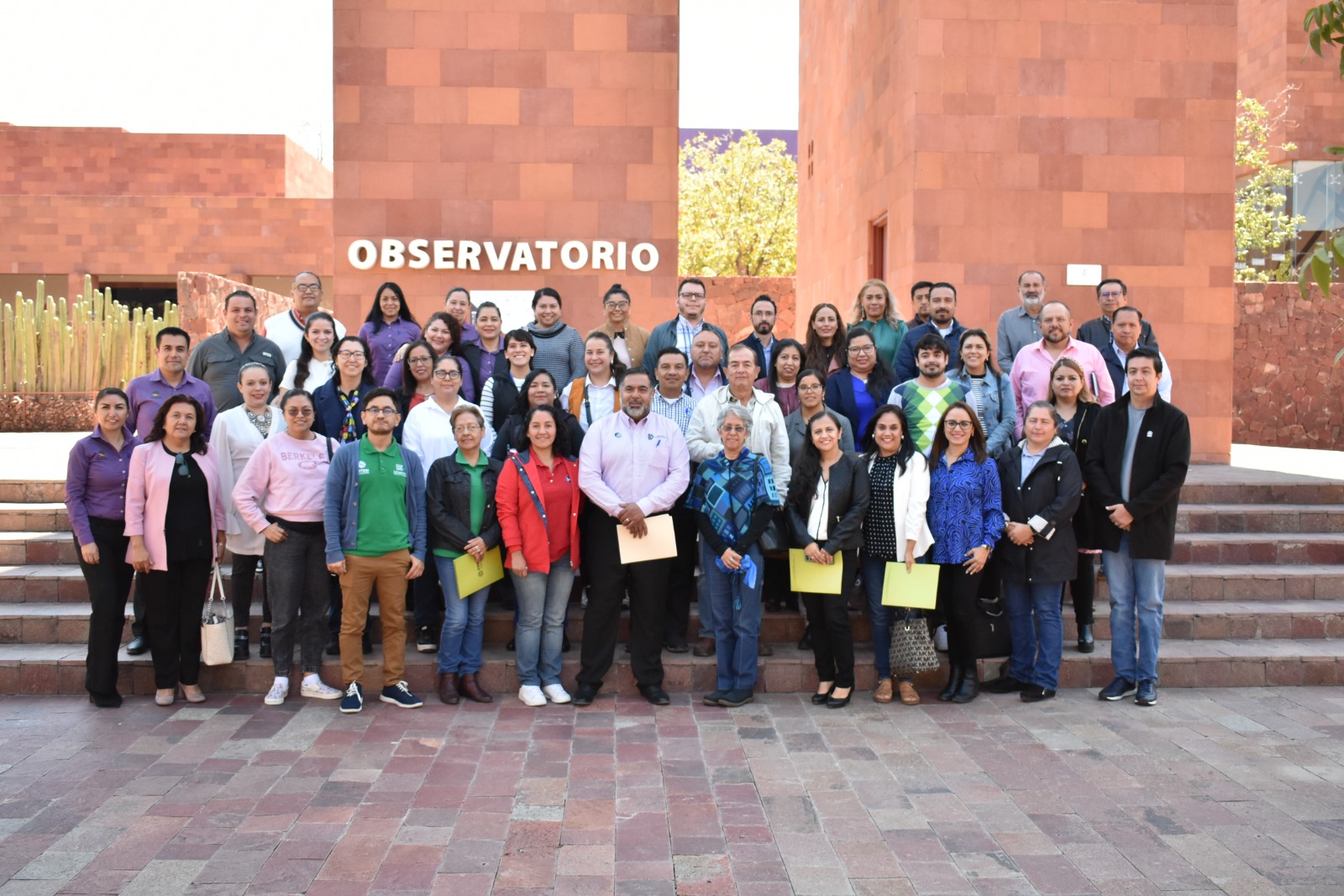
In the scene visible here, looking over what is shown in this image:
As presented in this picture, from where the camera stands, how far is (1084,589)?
7.00 meters

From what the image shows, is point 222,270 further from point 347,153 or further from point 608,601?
point 608,601

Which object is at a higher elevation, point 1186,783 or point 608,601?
point 608,601

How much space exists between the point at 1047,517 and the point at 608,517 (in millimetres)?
2548

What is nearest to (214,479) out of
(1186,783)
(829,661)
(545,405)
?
(545,405)

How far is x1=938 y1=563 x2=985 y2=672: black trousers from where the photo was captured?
6.40 m

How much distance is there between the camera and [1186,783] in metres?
5.16

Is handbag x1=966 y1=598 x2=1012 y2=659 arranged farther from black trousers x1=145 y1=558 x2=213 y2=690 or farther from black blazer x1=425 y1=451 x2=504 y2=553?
black trousers x1=145 y1=558 x2=213 y2=690

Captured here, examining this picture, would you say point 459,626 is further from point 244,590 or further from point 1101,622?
point 1101,622

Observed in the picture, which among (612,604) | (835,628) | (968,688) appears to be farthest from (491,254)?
(968,688)

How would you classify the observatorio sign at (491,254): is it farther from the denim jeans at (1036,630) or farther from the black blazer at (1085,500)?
the denim jeans at (1036,630)

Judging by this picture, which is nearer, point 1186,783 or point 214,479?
point 1186,783

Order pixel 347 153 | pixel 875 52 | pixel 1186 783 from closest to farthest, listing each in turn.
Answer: pixel 1186 783
pixel 347 153
pixel 875 52

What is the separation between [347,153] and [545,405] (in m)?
6.01

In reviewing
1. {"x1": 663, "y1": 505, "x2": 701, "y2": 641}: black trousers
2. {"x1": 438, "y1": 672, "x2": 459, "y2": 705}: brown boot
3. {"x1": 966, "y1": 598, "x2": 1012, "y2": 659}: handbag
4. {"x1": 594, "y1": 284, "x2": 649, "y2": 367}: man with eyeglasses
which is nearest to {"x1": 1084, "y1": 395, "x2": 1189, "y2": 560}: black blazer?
{"x1": 966, "y1": 598, "x2": 1012, "y2": 659}: handbag
